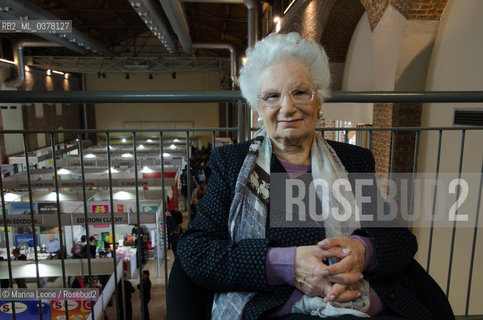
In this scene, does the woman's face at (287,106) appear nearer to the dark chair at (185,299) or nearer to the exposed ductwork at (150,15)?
the dark chair at (185,299)

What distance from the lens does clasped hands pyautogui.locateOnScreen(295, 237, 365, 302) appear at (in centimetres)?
116

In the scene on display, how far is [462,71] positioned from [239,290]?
407 centimetres

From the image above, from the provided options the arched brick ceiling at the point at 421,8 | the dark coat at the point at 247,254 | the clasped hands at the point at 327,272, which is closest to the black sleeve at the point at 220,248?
the dark coat at the point at 247,254

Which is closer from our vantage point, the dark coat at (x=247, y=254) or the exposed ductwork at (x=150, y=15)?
the dark coat at (x=247, y=254)

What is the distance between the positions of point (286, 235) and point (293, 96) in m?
0.55

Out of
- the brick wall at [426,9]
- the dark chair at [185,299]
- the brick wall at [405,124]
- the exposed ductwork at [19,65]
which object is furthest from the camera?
the exposed ductwork at [19,65]

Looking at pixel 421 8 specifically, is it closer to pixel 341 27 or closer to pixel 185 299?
pixel 341 27

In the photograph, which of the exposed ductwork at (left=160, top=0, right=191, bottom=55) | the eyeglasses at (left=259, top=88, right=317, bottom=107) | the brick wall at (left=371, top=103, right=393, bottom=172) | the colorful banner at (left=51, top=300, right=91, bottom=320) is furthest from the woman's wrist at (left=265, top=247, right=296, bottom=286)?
the exposed ductwork at (left=160, top=0, right=191, bottom=55)

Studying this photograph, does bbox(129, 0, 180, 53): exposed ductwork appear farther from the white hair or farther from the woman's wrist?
the woman's wrist

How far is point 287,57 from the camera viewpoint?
4.58ft

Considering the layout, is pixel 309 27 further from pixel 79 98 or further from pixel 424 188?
pixel 79 98

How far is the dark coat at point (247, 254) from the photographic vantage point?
1.18m

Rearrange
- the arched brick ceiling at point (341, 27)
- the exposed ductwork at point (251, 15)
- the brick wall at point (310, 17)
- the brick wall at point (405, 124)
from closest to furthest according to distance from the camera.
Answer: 1. the brick wall at point (405, 124)
2. the arched brick ceiling at point (341, 27)
3. the brick wall at point (310, 17)
4. the exposed ductwork at point (251, 15)

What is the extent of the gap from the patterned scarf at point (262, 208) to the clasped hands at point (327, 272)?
4 cm
